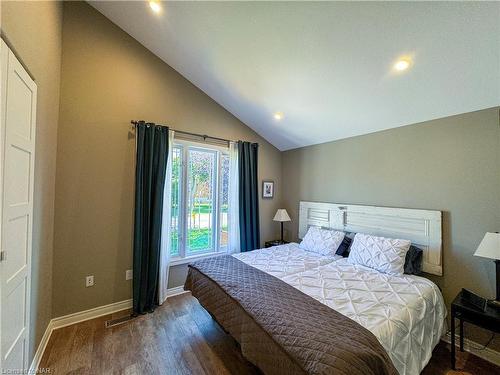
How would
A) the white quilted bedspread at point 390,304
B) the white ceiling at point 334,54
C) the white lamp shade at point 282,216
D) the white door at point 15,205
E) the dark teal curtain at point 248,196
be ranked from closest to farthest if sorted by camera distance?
the white door at point 15,205 < the white quilted bedspread at point 390,304 < the white ceiling at point 334,54 < the dark teal curtain at point 248,196 < the white lamp shade at point 282,216

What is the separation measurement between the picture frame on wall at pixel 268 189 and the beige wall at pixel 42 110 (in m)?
2.89

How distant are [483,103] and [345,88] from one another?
4.03 ft

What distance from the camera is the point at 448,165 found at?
2.28 meters

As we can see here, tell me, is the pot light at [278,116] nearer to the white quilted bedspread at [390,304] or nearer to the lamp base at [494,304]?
the white quilted bedspread at [390,304]

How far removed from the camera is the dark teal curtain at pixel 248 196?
355 centimetres

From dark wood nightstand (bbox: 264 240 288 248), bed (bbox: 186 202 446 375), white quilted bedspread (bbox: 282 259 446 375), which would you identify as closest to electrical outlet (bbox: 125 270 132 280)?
bed (bbox: 186 202 446 375)

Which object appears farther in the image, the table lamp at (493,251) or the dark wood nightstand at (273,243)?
the dark wood nightstand at (273,243)

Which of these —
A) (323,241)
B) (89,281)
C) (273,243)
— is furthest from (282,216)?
(89,281)

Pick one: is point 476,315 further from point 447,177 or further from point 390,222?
point 447,177

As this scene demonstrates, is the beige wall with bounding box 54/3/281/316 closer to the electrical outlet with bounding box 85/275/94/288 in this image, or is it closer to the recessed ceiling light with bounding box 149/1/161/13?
the electrical outlet with bounding box 85/275/94/288

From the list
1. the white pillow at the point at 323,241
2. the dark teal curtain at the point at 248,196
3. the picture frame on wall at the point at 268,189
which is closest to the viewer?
the white pillow at the point at 323,241

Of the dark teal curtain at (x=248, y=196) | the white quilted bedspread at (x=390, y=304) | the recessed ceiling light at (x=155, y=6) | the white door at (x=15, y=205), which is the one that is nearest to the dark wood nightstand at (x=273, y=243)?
the dark teal curtain at (x=248, y=196)

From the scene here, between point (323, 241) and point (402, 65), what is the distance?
2.17 metres

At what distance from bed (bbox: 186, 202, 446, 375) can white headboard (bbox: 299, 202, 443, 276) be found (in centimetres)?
1
